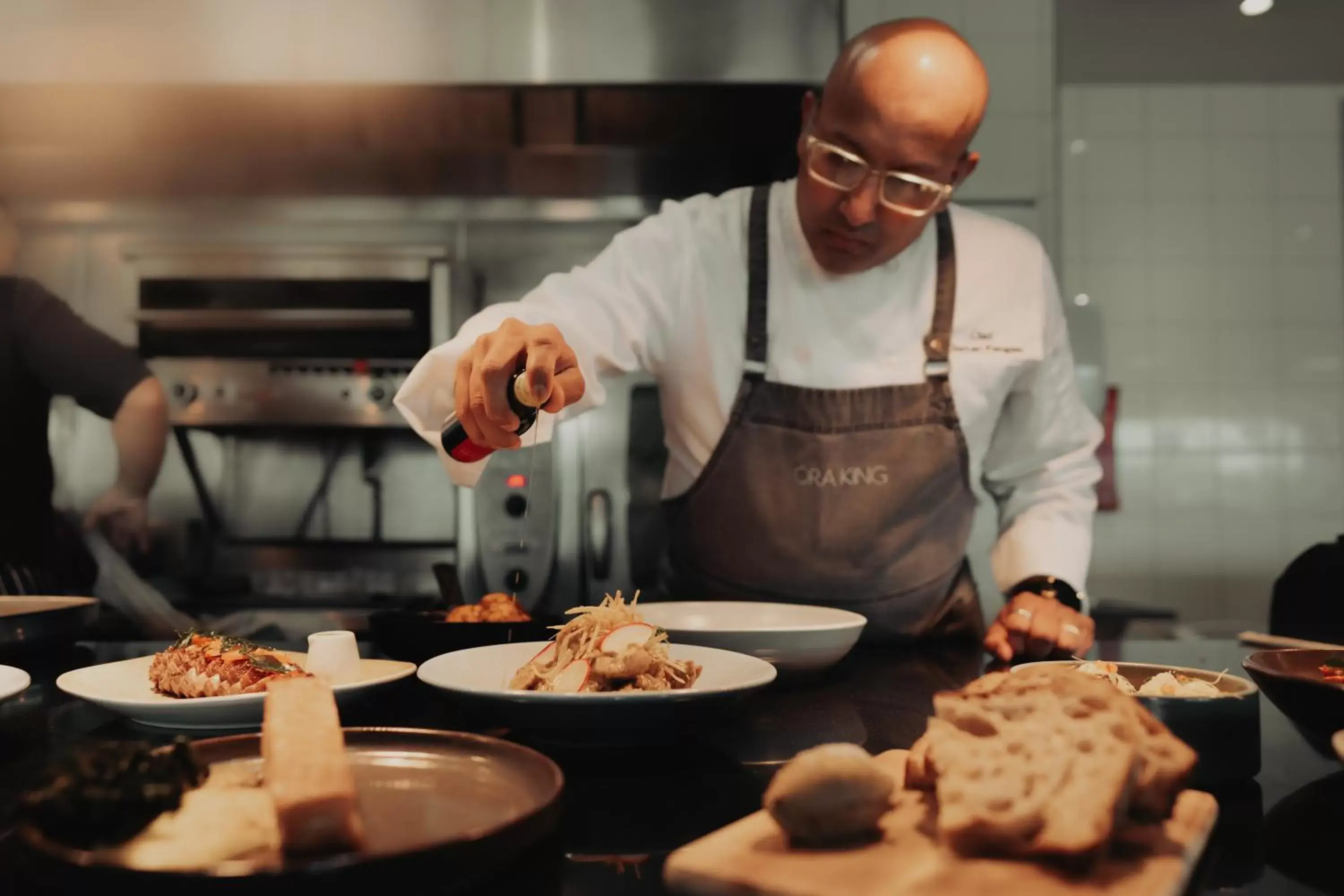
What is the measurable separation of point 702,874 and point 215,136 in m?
2.71

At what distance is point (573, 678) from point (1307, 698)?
645 mm

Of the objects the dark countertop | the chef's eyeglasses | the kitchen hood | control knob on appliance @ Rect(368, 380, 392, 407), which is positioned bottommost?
the dark countertop

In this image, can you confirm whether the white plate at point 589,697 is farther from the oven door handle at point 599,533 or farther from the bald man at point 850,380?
the oven door handle at point 599,533

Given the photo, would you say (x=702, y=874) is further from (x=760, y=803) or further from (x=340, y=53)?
(x=340, y=53)

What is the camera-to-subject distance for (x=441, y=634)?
1.21m

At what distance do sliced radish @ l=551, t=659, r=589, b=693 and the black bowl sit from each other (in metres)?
0.22

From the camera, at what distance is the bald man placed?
1.80 m

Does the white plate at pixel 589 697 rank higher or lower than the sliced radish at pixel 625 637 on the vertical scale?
lower

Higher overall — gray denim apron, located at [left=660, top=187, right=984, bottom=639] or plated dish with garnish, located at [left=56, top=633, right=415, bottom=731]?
gray denim apron, located at [left=660, top=187, right=984, bottom=639]

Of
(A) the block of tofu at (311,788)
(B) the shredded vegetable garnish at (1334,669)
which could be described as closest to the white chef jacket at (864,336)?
(B) the shredded vegetable garnish at (1334,669)

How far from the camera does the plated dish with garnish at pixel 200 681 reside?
90 centimetres

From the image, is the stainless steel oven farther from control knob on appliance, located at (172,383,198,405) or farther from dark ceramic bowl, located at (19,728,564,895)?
dark ceramic bowl, located at (19,728,564,895)

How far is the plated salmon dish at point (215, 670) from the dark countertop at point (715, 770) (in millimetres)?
51

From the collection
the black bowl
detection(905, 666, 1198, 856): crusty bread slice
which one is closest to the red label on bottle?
the black bowl
